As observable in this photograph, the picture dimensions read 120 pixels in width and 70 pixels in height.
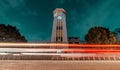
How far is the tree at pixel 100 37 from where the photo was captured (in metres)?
46.8

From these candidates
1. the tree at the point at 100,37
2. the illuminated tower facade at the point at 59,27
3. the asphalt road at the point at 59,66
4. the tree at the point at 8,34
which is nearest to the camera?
the asphalt road at the point at 59,66

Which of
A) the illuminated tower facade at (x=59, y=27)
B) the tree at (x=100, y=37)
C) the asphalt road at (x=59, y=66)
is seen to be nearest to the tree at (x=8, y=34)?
the tree at (x=100, y=37)

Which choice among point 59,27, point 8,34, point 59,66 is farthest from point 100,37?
point 59,66

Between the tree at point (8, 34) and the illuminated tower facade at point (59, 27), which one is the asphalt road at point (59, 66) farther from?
the illuminated tower facade at point (59, 27)

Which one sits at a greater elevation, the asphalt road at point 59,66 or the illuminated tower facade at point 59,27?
the illuminated tower facade at point 59,27

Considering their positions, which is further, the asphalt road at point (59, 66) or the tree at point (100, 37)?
the tree at point (100, 37)

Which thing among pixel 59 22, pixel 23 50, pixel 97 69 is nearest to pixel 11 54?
pixel 23 50

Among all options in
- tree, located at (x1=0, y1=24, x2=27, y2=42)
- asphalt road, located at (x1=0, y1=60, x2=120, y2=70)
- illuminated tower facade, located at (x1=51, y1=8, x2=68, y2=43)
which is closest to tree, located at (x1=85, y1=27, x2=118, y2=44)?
tree, located at (x1=0, y1=24, x2=27, y2=42)

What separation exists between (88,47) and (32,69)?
10043 millimetres

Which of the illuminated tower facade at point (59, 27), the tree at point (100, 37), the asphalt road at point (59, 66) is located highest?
the illuminated tower facade at point (59, 27)

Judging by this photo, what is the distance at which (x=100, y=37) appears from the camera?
158 ft

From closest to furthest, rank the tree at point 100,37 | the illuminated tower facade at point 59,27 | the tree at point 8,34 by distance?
the tree at point 100,37
the tree at point 8,34
the illuminated tower facade at point 59,27

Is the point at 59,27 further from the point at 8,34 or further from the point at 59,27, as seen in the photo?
the point at 8,34

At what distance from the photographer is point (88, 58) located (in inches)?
818
